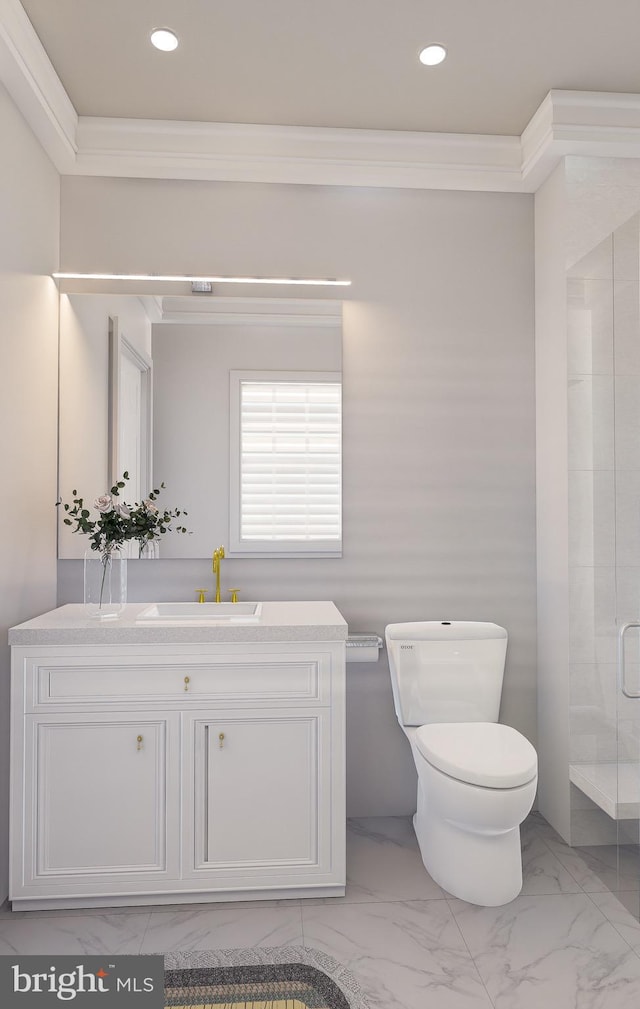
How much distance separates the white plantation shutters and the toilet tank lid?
1.36 ft

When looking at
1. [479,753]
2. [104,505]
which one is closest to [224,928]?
[479,753]

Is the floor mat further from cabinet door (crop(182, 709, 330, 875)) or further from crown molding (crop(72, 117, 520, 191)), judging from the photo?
crown molding (crop(72, 117, 520, 191))

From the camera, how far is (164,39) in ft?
7.41

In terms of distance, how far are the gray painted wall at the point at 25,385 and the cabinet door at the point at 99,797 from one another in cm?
15

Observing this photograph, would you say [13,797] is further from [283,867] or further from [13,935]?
[283,867]

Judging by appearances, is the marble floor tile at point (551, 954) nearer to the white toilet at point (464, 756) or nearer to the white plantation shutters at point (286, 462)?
the white toilet at point (464, 756)

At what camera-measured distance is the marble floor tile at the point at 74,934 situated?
199 cm

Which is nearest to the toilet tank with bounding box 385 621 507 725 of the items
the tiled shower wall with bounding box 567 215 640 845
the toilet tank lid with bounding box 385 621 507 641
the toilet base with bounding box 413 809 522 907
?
the toilet tank lid with bounding box 385 621 507 641

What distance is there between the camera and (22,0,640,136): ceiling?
2152 millimetres

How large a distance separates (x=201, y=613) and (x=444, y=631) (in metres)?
0.92

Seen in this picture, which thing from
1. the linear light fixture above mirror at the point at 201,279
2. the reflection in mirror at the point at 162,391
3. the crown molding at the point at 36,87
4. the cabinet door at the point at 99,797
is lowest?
the cabinet door at the point at 99,797

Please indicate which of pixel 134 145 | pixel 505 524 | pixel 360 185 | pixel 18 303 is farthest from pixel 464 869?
pixel 134 145

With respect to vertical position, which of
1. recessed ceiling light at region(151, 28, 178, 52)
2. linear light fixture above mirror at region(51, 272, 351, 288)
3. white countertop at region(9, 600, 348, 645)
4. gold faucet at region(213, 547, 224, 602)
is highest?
recessed ceiling light at region(151, 28, 178, 52)

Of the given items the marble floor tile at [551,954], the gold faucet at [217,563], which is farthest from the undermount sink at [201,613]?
the marble floor tile at [551,954]
